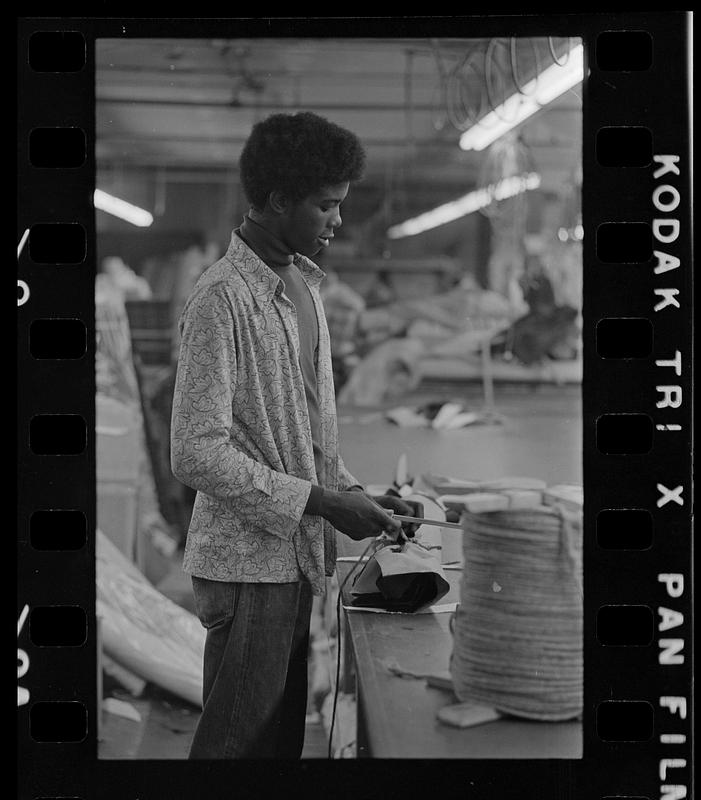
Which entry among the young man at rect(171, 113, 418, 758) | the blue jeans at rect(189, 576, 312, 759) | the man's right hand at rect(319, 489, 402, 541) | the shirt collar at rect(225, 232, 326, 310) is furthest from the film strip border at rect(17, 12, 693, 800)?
the man's right hand at rect(319, 489, 402, 541)

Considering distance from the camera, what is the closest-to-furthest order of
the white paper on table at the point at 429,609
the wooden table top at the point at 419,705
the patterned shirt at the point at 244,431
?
the wooden table top at the point at 419,705 < the patterned shirt at the point at 244,431 < the white paper on table at the point at 429,609

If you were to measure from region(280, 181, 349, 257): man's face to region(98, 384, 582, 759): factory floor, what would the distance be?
0.42m

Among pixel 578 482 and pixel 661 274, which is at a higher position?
pixel 661 274

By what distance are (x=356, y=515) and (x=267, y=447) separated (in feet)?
0.84

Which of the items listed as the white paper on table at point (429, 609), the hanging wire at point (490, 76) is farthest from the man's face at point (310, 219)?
the white paper on table at point (429, 609)

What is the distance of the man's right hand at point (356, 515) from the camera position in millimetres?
2836

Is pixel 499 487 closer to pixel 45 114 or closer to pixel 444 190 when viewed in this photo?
pixel 444 190

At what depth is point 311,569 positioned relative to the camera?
2.92 meters

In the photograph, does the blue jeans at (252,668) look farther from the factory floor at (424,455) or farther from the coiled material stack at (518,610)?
the coiled material stack at (518,610)

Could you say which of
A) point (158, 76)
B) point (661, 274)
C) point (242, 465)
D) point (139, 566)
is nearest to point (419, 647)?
point (242, 465)

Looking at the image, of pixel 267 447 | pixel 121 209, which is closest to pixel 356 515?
pixel 267 447

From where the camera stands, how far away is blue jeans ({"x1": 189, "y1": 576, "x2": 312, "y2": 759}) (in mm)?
2883

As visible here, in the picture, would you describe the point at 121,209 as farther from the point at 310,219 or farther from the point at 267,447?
the point at 267,447

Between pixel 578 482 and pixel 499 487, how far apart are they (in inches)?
7.8
